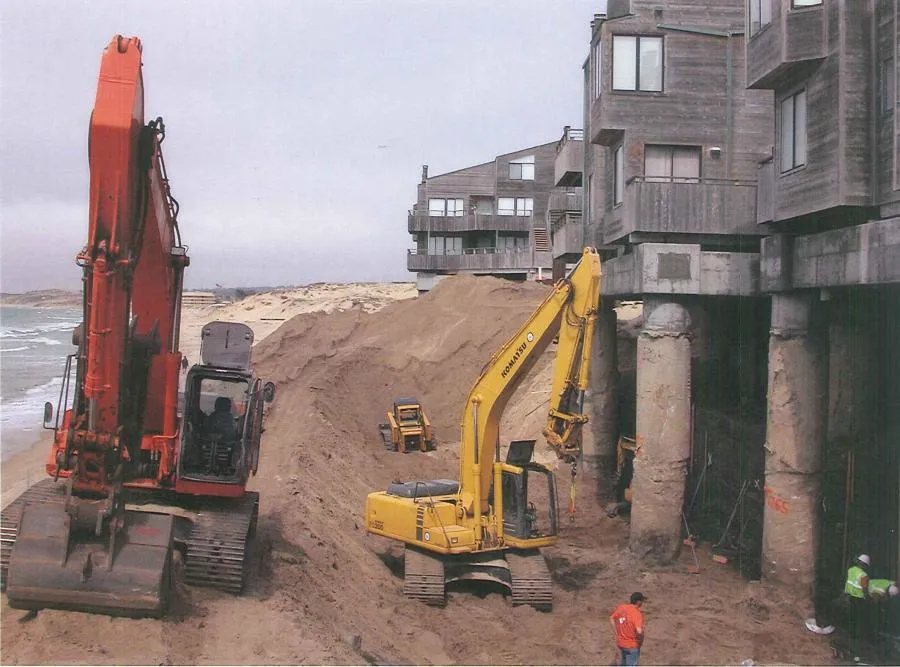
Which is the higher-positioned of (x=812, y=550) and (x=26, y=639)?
(x=26, y=639)

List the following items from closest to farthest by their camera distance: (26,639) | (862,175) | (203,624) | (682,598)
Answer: (26,639) → (203,624) → (862,175) → (682,598)

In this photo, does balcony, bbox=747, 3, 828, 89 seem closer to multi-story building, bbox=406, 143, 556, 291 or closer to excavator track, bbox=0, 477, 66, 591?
excavator track, bbox=0, 477, 66, 591

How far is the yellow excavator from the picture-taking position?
14.6 metres

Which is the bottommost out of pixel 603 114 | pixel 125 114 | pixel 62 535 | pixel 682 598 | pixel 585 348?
pixel 682 598

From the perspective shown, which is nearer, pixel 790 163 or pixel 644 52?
pixel 790 163

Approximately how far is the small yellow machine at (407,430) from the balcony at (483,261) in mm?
27402

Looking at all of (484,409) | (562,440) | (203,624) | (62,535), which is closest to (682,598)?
(562,440)

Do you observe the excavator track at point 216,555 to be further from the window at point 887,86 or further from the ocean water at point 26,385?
the ocean water at point 26,385

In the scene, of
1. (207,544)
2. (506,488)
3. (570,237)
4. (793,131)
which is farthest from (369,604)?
(570,237)

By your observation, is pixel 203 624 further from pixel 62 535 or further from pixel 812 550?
pixel 812 550

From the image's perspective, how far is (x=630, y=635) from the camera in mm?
11070

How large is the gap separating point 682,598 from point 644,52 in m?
12.6

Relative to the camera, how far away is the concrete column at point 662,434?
17.9m

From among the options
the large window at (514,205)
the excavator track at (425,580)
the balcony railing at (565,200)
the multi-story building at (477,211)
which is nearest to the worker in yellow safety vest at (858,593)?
the excavator track at (425,580)
